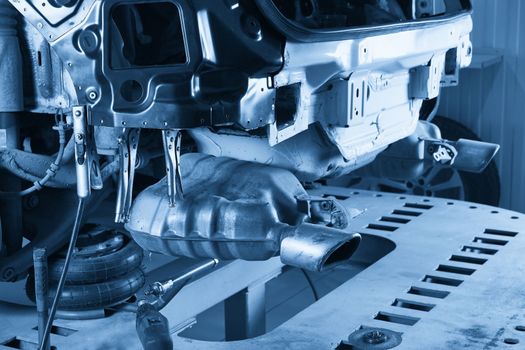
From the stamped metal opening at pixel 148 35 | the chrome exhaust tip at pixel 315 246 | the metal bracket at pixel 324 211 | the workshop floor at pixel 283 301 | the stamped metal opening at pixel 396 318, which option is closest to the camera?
the chrome exhaust tip at pixel 315 246

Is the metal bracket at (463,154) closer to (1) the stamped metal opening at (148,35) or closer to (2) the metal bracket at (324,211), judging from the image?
(2) the metal bracket at (324,211)

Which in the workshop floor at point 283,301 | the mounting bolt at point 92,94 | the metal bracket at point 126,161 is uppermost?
the mounting bolt at point 92,94

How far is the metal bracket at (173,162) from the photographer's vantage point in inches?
87.4

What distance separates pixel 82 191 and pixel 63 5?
0.49 meters

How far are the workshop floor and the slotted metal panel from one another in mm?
1255

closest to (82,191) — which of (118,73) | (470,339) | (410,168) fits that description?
(118,73)

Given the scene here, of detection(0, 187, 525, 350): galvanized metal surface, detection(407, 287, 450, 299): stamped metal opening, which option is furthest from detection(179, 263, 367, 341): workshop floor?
detection(407, 287, 450, 299): stamped metal opening

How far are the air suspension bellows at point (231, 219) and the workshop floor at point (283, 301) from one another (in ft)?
5.93

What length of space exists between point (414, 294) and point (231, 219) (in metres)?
0.64

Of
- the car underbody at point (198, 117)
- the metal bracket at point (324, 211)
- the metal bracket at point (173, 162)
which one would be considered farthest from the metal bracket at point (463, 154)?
the metal bracket at point (173, 162)

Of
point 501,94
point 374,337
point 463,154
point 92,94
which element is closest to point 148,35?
point 92,94

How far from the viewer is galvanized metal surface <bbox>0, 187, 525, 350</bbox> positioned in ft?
7.39

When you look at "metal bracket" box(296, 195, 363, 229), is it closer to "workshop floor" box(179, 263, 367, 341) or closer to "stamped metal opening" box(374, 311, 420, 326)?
"stamped metal opening" box(374, 311, 420, 326)

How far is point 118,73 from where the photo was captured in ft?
7.27
